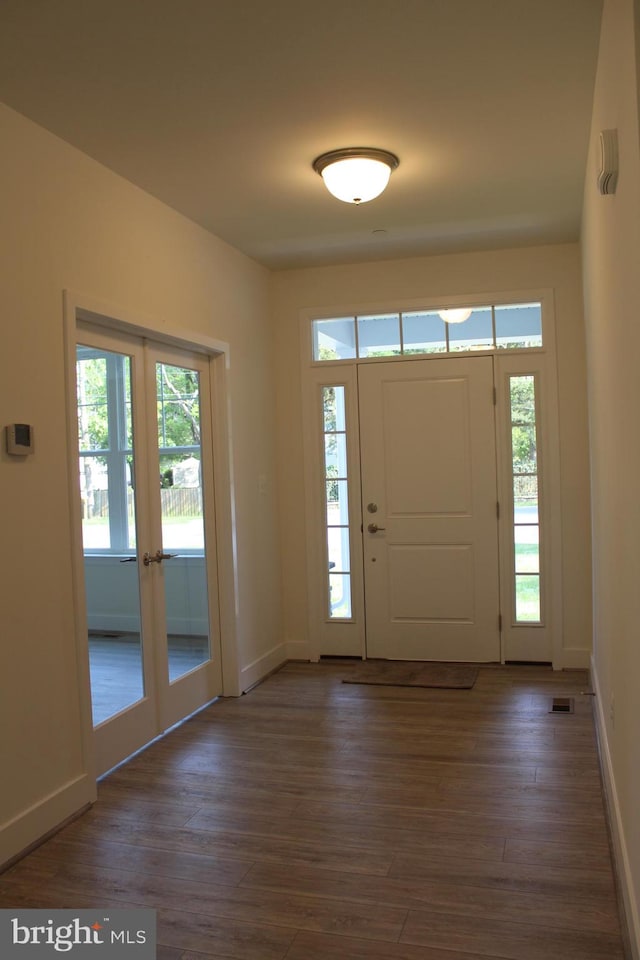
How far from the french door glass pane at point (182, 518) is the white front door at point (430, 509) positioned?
1351mm

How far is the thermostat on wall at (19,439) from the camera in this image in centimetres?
284

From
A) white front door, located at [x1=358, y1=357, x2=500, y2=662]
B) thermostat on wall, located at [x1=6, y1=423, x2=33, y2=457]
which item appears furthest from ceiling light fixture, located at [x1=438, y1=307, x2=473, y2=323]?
thermostat on wall, located at [x1=6, y1=423, x2=33, y2=457]

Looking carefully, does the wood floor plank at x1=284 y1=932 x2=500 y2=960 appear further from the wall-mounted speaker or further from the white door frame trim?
the white door frame trim

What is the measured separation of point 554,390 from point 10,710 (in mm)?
3690

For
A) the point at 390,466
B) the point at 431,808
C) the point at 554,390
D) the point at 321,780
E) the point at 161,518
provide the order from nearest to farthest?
the point at 431,808
the point at 321,780
the point at 161,518
the point at 554,390
the point at 390,466

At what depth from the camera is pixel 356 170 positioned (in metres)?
3.52

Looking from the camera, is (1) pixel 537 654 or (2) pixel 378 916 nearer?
(2) pixel 378 916

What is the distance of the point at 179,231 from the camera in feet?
13.7

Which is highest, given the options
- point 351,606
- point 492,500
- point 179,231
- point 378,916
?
point 179,231

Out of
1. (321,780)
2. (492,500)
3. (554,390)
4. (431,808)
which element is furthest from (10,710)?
(554,390)

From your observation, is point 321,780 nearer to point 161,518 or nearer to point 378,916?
point 378,916

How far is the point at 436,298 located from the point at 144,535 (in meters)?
2.56

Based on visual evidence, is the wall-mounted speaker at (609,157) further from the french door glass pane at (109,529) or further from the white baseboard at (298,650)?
the white baseboard at (298,650)

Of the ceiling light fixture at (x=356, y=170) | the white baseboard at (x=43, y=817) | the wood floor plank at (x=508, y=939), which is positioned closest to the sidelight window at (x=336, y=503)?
the ceiling light fixture at (x=356, y=170)
